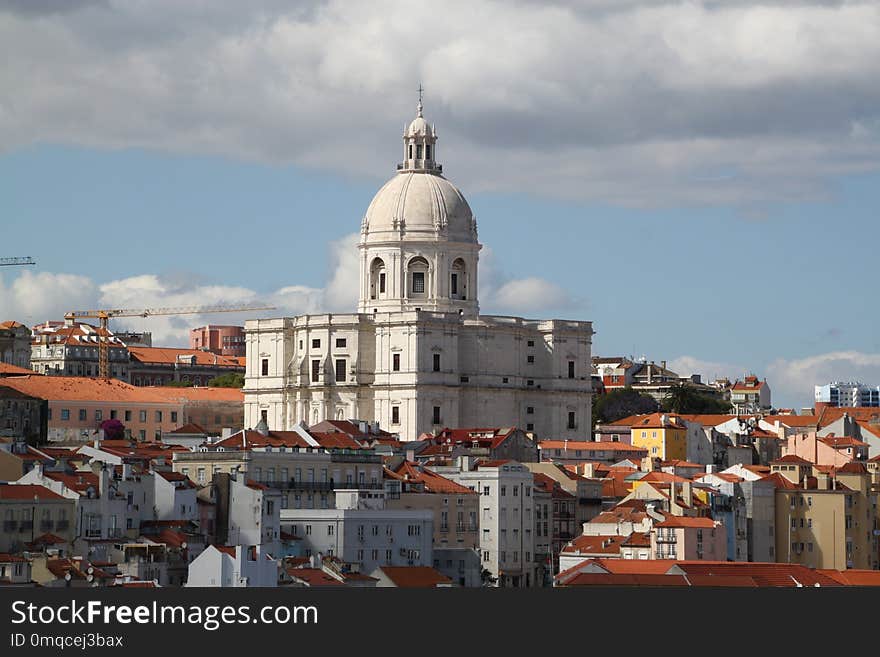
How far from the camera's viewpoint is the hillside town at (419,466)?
96750 mm

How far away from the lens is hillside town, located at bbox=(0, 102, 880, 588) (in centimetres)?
9675

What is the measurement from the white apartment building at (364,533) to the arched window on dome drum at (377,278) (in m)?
58.8

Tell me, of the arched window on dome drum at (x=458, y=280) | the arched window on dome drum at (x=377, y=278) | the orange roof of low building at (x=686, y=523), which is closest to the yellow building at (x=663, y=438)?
the arched window on dome drum at (x=458, y=280)

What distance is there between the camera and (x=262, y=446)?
11438 centimetres

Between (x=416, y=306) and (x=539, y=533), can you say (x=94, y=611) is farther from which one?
(x=416, y=306)

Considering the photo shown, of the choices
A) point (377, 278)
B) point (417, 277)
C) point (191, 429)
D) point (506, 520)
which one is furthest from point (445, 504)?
point (377, 278)

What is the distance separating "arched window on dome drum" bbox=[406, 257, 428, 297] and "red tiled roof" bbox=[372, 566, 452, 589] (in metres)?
64.7

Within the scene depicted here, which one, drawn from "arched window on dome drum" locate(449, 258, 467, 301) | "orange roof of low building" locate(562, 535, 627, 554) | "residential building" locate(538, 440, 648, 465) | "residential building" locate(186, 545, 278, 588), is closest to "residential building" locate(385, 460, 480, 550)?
"orange roof of low building" locate(562, 535, 627, 554)

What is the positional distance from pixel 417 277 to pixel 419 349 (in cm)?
768

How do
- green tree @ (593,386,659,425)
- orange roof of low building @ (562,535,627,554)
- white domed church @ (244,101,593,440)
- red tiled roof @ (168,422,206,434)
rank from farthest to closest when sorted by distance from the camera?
1. green tree @ (593,386,659,425)
2. white domed church @ (244,101,593,440)
3. red tiled roof @ (168,422,206,434)
4. orange roof of low building @ (562,535,627,554)

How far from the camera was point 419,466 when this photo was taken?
122 m

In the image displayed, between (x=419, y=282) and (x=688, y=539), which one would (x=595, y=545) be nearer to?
(x=688, y=539)

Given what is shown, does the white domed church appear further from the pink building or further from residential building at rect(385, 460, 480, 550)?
the pink building

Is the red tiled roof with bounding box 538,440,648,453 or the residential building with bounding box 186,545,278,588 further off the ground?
the red tiled roof with bounding box 538,440,648,453
